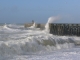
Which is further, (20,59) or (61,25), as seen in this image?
(61,25)

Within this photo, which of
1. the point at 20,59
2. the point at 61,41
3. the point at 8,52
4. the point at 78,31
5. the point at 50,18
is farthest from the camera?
the point at 50,18

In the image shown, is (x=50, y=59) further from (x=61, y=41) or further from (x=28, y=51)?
(x=61, y=41)

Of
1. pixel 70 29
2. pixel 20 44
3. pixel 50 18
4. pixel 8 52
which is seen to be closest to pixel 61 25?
Result: pixel 70 29

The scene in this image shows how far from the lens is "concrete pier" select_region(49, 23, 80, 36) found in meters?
27.4

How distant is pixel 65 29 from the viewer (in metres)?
28.3

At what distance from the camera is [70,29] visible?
2800 centimetres

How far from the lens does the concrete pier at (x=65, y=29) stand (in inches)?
1077

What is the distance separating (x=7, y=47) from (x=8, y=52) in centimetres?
80

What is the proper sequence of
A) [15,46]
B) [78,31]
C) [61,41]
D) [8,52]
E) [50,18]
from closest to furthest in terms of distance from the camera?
1. [8,52]
2. [15,46]
3. [61,41]
4. [78,31]
5. [50,18]

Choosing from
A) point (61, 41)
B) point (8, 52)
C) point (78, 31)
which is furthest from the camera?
point (78, 31)

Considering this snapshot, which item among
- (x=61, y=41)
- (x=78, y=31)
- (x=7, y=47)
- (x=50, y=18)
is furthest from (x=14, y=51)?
(x=50, y=18)

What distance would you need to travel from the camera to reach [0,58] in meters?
10.4

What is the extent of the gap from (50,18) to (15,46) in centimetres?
2373

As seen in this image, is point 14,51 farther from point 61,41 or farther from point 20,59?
point 61,41
